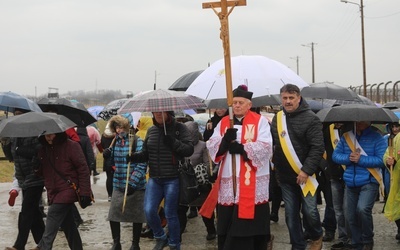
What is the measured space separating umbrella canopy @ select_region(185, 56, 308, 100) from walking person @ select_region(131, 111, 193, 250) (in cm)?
49

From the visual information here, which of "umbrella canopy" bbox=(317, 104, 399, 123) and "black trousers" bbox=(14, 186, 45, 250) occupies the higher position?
"umbrella canopy" bbox=(317, 104, 399, 123)

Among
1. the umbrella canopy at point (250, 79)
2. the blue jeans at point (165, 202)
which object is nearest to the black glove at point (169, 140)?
the blue jeans at point (165, 202)

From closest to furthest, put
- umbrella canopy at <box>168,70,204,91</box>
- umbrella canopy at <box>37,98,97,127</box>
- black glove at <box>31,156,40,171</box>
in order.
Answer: black glove at <box>31,156,40,171</box> < umbrella canopy at <box>37,98,97,127</box> < umbrella canopy at <box>168,70,204,91</box>

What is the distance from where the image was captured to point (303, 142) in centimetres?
612

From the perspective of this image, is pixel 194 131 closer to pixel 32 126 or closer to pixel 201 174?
pixel 201 174

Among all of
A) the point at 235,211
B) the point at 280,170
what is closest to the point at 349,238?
the point at 280,170

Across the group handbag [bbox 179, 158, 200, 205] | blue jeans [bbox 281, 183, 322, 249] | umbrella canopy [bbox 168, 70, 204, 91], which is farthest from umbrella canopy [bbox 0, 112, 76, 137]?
umbrella canopy [bbox 168, 70, 204, 91]

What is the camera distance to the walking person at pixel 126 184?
23.3ft

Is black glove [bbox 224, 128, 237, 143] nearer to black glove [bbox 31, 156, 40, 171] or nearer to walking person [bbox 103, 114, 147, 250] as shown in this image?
walking person [bbox 103, 114, 147, 250]

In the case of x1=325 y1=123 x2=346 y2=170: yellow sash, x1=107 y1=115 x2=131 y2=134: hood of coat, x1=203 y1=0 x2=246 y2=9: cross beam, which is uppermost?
x1=203 y1=0 x2=246 y2=9: cross beam

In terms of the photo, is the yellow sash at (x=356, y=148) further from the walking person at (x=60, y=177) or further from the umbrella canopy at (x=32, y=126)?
the umbrella canopy at (x=32, y=126)

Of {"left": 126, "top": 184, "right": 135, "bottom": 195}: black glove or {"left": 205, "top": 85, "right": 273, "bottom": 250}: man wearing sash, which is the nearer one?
{"left": 205, "top": 85, "right": 273, "bottom": 250}: man wearing sash

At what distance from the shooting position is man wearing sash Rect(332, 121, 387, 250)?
6484 mm

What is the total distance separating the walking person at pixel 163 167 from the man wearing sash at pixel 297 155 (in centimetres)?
108
